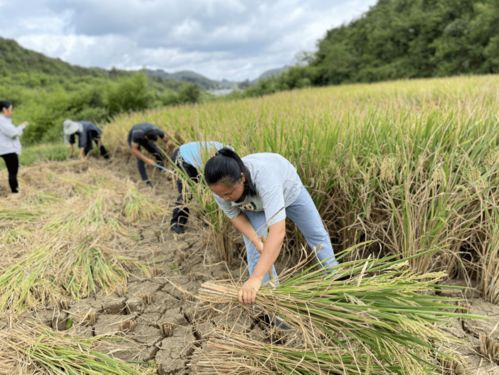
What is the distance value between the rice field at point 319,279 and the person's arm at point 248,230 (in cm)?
22

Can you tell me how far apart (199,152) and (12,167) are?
11.4 ft

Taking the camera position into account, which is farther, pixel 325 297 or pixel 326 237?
pixel 326 237

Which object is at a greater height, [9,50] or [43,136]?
[9,50]

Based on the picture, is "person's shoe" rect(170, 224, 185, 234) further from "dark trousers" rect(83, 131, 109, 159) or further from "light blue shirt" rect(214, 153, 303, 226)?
"dark trousers" rect(83, 131, 109, 159)

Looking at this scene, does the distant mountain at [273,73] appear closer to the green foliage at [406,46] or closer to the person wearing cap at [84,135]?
the green foliage at [406,46]

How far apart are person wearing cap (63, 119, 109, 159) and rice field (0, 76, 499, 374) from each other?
11.7ft

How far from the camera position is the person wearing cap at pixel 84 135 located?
21.0ft

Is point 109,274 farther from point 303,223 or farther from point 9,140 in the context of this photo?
point 9,140

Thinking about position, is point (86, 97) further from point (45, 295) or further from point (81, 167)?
point (45, 295)

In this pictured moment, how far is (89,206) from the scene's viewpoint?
3623 mm

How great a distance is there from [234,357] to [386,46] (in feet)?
73.4

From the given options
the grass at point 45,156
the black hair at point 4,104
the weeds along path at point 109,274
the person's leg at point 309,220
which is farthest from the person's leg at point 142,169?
the person's leg at point 309,220

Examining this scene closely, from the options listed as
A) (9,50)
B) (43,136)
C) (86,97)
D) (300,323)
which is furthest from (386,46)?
(9,50)

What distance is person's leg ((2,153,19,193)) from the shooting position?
457cm
